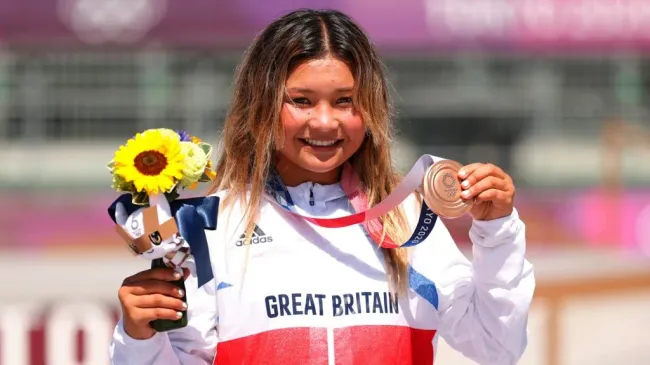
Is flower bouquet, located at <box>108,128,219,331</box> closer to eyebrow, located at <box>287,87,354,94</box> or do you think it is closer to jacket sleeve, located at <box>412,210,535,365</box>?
eyebrow, located at <box>287,87,354,94</box>

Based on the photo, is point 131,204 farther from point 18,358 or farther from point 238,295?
point 18,358

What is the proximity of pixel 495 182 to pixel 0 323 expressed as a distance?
3090 mm

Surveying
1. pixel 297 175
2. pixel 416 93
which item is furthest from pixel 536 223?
pixel 297 175

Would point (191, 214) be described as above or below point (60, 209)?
above

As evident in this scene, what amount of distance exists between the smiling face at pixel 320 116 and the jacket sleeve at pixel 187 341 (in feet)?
1.05

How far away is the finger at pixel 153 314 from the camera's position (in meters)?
1.79

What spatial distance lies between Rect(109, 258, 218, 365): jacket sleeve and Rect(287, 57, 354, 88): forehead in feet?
1.38

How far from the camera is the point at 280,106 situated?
201 centimetres

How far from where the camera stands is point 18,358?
170 inches

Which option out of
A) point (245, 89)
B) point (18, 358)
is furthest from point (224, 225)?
point (18, 358)

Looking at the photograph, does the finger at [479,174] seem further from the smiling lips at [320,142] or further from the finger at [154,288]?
the finger at [154,288]

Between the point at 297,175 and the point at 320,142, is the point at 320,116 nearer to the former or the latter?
the point at 320,142

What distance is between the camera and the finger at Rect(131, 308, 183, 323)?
1.79 meters

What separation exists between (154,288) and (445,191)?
0.56 meters
